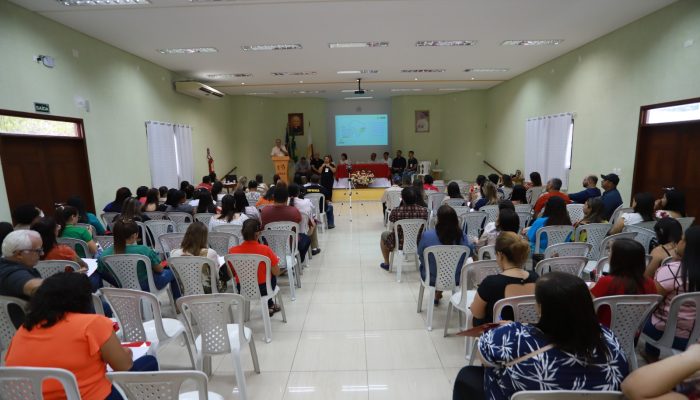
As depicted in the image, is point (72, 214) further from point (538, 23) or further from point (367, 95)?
point (367, 95)

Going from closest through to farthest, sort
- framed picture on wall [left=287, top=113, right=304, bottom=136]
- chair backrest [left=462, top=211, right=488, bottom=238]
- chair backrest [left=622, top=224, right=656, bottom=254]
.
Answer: chair backrest [left=622, top=224, right=656, bottom=254] < chair backrest [left=462, top=211, right=488, bottom=238] < framed picture on wall [left=287, top=113, right=304, bottom=136]

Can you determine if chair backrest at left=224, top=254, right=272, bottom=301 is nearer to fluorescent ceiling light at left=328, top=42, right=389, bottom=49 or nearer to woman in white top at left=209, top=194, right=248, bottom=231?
woman in white top at left=209, top=194, right=248, bottom=231

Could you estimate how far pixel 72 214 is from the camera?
3.65 metres

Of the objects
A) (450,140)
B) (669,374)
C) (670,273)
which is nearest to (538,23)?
(670,273)

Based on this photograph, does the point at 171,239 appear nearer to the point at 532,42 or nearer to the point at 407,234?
the point at 407,234

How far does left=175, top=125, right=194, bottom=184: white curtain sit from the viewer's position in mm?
9492

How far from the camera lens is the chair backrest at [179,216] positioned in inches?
196

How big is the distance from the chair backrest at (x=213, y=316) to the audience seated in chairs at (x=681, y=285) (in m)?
2.62

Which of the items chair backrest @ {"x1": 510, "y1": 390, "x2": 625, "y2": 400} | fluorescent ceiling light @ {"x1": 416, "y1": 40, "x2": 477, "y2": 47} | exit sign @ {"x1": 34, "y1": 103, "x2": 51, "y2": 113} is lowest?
chair backrest @ {"x1": 510, "y1": 390, "x2": 625, "y2": 400}

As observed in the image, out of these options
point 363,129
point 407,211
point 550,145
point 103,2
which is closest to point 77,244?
point 103,2

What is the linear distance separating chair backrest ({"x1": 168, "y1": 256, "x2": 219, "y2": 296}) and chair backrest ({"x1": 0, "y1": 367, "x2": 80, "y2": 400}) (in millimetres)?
1502

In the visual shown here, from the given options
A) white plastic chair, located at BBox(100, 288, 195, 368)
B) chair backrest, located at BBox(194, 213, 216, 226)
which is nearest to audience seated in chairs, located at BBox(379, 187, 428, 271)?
chair backrest, located at BBox(194, 213, 216, 226)

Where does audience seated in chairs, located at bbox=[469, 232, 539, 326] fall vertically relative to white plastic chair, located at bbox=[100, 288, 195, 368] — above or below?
above

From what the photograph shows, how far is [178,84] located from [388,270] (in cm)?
779
